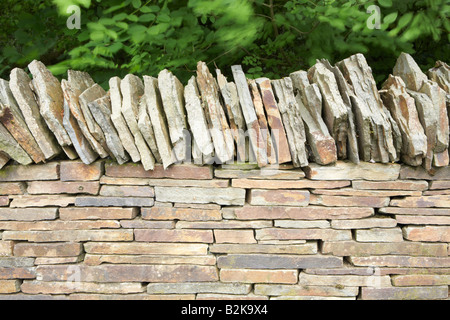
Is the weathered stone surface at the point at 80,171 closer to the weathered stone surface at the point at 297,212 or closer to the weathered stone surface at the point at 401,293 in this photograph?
the weathered stone surface at the point at 297,212

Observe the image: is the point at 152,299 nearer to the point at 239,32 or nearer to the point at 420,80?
the point at 239,32

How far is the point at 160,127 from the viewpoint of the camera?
2.29 m

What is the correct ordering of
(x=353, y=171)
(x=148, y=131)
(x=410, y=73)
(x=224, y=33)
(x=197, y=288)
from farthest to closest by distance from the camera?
(x=224, y=33)
(x=410, y=73)
(x=197, y=288)
(x=353, y=171)
(x=148, y=131)

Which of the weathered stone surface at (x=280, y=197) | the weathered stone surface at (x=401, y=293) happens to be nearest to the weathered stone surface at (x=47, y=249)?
the weathered stone surface at (x=280, y=197)

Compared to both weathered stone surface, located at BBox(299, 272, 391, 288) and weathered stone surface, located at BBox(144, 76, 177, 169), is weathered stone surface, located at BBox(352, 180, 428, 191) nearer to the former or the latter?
weathered stone surface, located at BBox(299, 272, 391, 288)

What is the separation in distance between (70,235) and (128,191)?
46cm

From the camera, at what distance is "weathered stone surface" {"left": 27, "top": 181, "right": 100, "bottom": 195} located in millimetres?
2410

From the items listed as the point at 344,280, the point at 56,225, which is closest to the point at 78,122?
the point at 56,225

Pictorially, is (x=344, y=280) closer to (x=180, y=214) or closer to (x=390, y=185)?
(x=390, y=185)

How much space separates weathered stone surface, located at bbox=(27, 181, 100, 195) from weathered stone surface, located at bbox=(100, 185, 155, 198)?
61 millimetres

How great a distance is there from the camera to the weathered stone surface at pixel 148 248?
2.45 m

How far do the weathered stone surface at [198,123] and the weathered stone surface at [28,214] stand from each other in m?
0.98

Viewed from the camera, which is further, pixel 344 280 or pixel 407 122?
pixel 344 280

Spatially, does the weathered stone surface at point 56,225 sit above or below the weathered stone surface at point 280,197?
below
